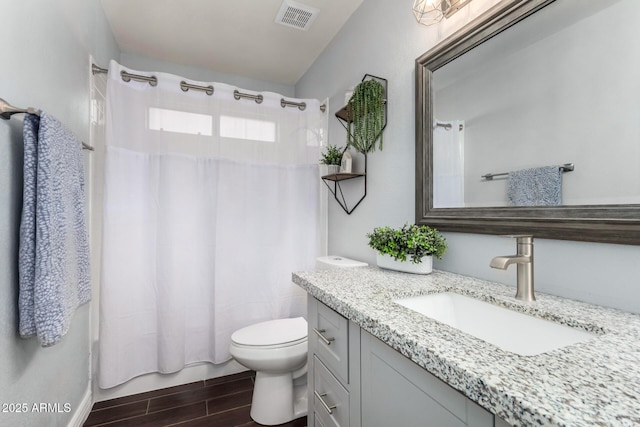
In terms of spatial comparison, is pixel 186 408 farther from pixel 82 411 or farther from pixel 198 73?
pixel 198 73

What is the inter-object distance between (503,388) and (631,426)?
5.1 inches

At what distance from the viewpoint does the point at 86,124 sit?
5.57ft

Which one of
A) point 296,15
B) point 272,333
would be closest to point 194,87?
point 296,15

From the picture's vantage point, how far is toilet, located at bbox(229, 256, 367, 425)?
1.55 m

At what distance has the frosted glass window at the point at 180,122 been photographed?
1.87 meters

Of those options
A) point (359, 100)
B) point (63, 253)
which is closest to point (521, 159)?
point (359, 100)

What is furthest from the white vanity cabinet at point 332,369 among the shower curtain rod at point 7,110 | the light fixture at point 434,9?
the light fixture at point 434,9

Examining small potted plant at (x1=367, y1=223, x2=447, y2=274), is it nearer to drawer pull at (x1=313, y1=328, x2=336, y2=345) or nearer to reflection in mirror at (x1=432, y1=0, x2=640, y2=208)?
reflection in mirror at (x1=432, y1=0, x2=640, y2=208)

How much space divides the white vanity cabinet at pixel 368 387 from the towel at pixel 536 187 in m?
0.66

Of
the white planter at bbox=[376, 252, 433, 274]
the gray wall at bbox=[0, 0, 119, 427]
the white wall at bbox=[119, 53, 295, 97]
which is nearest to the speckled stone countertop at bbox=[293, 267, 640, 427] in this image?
the white planter at bbox=[376, 252, 433, 274]

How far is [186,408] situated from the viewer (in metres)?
1.74

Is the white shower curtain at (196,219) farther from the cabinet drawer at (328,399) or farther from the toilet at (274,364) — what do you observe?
the cabinet drawer at (328,399)

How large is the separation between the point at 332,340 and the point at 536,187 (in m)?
0.83

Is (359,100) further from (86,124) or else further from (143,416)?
(143,416)
